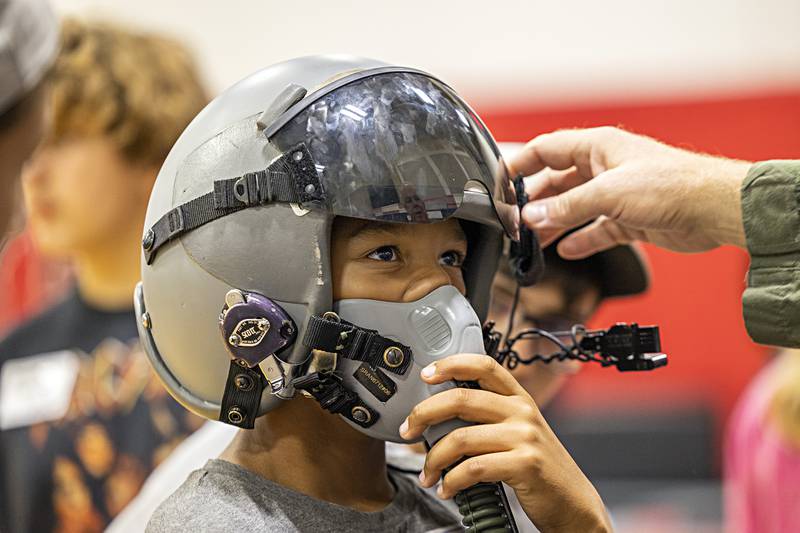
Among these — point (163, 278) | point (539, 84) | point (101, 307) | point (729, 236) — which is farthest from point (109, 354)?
point (539, 84)

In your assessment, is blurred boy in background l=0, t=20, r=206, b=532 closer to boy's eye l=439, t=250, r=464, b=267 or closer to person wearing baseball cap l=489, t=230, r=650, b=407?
person wearing baseball cap l=489, t=230, r=650, b=407

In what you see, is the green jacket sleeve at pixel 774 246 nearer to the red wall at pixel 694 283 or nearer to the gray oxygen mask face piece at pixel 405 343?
the gray oxygen mask face piece at pixel 405 343

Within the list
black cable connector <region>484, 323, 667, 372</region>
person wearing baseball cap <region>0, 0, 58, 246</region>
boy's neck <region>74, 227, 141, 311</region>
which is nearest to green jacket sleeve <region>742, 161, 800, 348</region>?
black cable connector <region>484, 323, 667, 372</region>

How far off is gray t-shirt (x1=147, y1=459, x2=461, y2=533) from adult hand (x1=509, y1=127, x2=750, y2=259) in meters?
0.53

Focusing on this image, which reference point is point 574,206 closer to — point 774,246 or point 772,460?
point 774,246

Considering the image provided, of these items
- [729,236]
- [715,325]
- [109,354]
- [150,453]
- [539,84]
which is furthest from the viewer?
[539,84]

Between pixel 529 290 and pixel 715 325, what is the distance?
1740mm

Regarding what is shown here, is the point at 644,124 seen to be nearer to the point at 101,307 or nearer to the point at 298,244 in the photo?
the point at 101,307

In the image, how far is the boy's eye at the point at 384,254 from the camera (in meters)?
1.34

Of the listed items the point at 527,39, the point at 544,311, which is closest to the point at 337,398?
the point at 544,311

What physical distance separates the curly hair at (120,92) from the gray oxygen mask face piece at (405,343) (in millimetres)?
1652

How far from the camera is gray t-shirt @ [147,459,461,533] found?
1303mm

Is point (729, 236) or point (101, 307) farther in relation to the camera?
point (101, 307)

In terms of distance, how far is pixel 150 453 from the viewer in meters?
2.73
